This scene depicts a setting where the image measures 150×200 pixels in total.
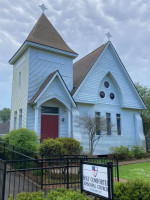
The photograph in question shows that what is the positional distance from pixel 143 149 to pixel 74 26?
11925 mm

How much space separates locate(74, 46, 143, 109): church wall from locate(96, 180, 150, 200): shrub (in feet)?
34.7

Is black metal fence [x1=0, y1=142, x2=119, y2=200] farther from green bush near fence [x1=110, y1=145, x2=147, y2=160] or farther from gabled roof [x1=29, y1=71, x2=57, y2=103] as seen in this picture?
green bush near fence [x1=110, y1=145, x2=147, y2=160]

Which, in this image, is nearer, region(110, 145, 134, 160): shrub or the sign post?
the sign post

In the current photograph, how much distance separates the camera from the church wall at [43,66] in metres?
13.9

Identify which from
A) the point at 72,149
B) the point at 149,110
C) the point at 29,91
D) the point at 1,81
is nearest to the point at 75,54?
the point at 29,91

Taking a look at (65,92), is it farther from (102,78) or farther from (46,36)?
(46,36)

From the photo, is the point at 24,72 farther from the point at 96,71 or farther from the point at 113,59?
the point at 113,59

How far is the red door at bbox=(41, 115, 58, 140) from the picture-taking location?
13739 mm

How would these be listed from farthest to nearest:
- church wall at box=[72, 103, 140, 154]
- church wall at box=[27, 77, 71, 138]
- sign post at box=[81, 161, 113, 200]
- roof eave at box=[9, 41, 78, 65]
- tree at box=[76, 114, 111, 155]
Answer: church wall at box=[72, 103, 140, 154] < roof eave at box=[9, 41, 78, 65] < tree at box=[76, 114, 111, 155] < church wall at box=[27, 77, 71, 138] < sign post at box=[81, 161, 113, 200]

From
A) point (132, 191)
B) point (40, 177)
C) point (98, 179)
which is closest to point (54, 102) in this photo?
point (40, 177)

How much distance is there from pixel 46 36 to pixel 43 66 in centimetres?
301

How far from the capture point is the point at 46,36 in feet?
52.0

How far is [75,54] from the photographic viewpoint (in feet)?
52.2

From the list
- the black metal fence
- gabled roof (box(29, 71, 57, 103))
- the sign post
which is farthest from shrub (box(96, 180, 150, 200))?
gabled roof (box(29, 71, 57, 103))
